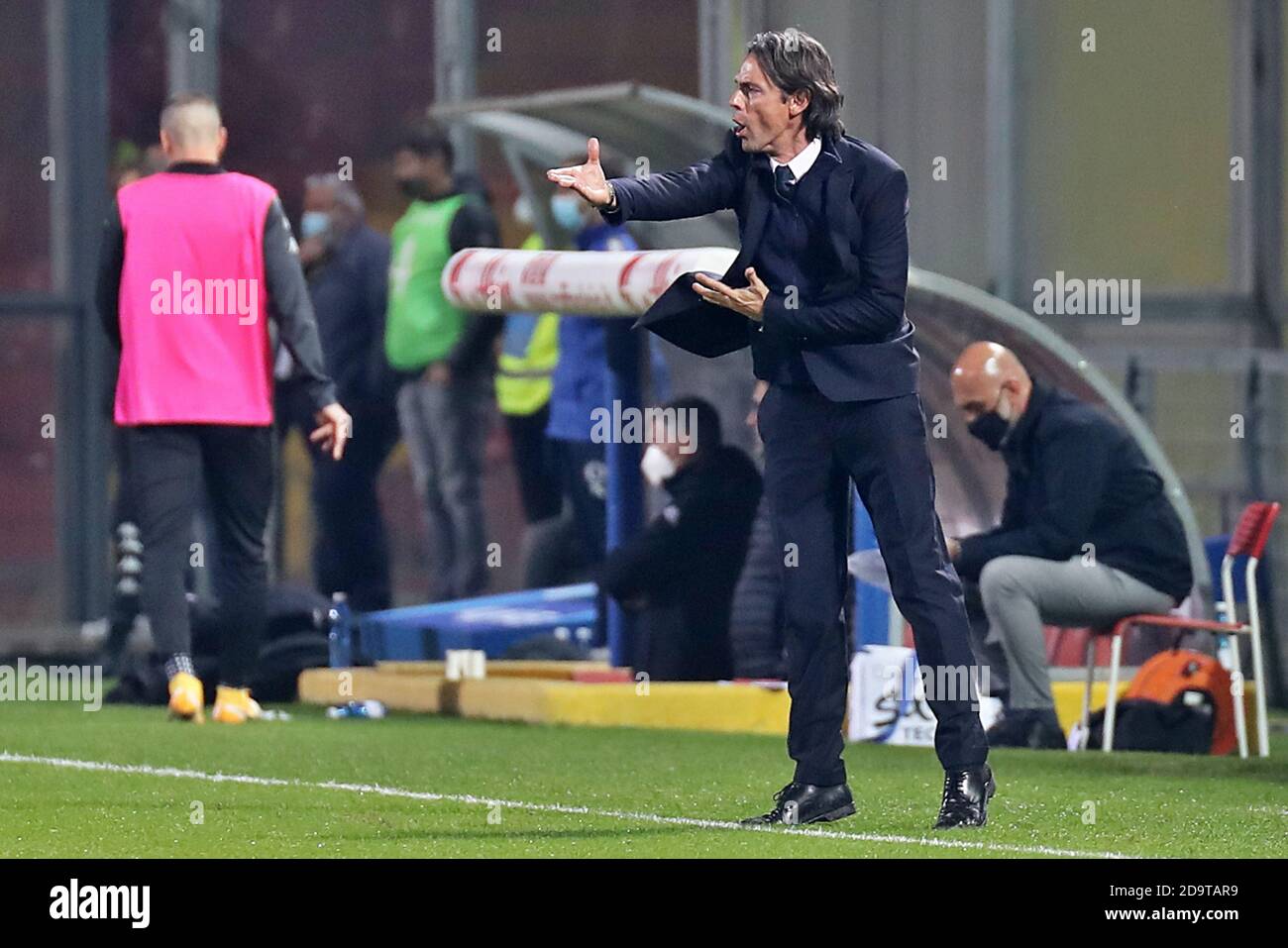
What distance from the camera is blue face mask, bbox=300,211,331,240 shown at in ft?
48.9

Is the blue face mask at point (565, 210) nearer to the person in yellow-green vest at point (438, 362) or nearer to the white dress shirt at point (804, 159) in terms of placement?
the person in yellow-green vest at point (438, 362)

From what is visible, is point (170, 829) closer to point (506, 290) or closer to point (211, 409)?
point (211, 409)

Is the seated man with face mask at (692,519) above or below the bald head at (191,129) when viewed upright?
below

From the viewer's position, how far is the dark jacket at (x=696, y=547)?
11.0 m

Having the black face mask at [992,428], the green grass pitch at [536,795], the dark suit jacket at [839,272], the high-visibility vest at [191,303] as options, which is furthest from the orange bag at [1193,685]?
the dark suit jacket at [839,272]

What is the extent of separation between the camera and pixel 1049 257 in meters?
15.0

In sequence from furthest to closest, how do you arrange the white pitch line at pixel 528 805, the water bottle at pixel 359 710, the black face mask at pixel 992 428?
the water bottle at pixel 359 710
the black face mask at pixel 992 428
the white pitch line at pixel 528 805

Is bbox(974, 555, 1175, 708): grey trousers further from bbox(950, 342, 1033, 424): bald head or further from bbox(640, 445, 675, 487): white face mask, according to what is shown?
bbox(640, 445, 675, 487): white face mask

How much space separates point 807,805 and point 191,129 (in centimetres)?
416

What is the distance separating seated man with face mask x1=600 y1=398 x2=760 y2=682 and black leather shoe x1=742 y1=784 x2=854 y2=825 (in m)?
3.98

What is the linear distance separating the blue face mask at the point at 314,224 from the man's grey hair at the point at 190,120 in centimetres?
452

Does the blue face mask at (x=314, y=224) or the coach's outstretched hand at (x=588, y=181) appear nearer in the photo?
the coach's outstretched hand at (x=588, y=181)

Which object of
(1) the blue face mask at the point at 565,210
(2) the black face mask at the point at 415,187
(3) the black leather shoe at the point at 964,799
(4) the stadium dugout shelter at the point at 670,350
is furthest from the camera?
(2) the black face mask at the point at 415,187

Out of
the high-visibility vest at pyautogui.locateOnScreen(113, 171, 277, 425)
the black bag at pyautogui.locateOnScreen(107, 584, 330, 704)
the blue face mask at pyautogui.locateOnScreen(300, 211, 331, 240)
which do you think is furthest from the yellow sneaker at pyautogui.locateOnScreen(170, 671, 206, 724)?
the blue face mask at pyautogui.locateOnScreen(300, 211, 331, 240)
